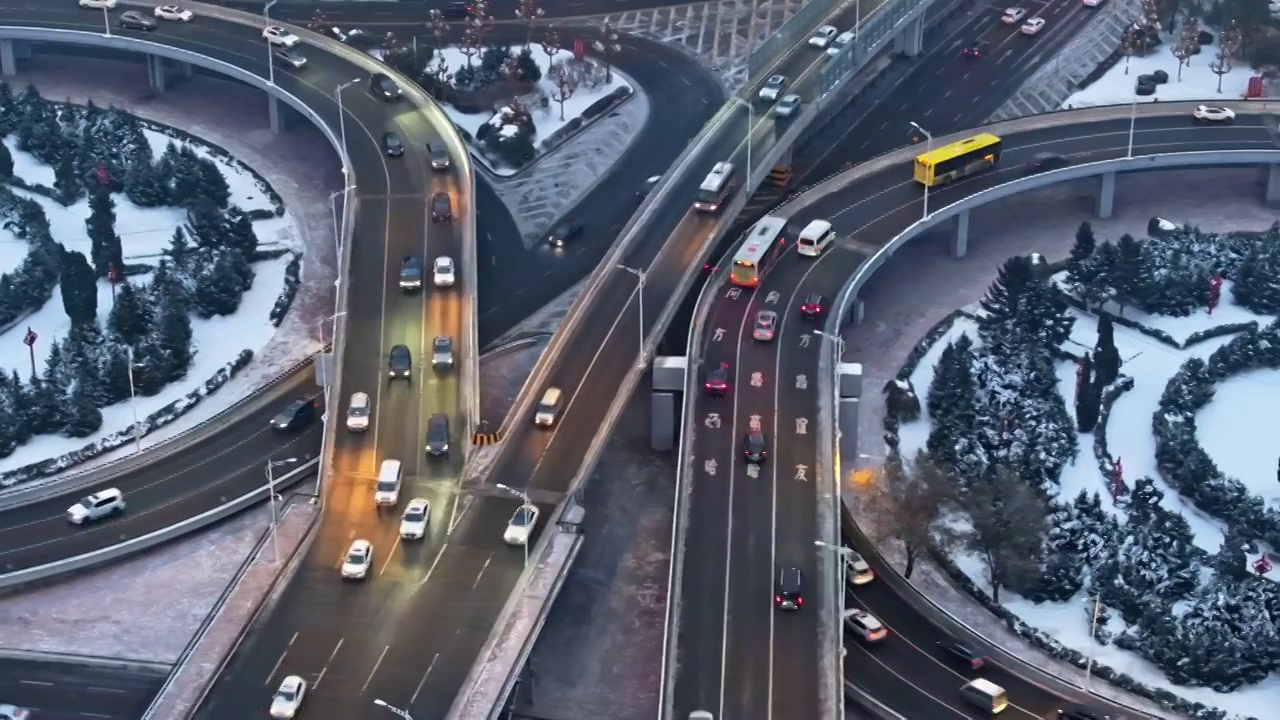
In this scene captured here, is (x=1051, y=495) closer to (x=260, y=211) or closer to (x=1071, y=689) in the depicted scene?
(x=1071, y=689)

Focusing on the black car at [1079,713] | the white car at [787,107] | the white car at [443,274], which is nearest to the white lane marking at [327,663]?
the black car at [1079,713]

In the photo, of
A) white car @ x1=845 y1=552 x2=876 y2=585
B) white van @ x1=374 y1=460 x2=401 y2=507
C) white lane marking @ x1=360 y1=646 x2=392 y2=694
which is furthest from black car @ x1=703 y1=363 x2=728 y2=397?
white lane marking @ x1=360 y1=646 x2=392 y2=694

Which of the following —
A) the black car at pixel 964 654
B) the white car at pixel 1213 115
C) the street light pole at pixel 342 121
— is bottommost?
the black car at pixel 964 654

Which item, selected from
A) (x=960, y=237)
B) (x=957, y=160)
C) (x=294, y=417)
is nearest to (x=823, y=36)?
(x=957, y=160)

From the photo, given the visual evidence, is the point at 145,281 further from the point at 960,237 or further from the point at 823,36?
the point at 960,237

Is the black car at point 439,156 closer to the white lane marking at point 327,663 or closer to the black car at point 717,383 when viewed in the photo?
the black car at point 717,383

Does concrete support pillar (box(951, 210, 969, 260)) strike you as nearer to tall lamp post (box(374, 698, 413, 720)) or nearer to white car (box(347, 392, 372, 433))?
white car (box(347, 392, 372, 433))
